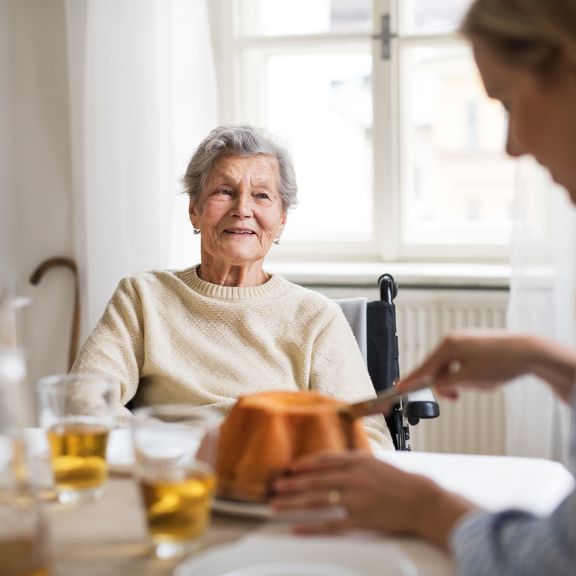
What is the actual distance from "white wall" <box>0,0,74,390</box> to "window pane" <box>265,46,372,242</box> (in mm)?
743

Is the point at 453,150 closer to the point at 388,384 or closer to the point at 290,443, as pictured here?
the point at 388,384

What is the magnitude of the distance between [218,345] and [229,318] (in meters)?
0.07

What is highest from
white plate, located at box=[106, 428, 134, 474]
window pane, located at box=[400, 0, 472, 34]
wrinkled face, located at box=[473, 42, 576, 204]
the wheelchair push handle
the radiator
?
window pane, located at box=[400, 0, 472, 34]

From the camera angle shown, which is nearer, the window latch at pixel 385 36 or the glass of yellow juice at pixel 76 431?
the glass of yellow juice at pixel 76 431

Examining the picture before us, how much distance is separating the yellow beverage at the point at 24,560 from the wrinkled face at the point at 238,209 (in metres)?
1.30

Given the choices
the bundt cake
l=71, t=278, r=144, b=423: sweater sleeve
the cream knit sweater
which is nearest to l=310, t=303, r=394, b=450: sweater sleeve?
the cream knit sweater

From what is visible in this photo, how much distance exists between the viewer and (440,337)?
10.3 feet

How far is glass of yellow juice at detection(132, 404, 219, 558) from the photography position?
0.99 metres

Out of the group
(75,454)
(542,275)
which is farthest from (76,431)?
(542,275)

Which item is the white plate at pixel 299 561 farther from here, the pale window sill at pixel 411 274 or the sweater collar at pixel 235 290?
the pale window sill at pixel 411 274

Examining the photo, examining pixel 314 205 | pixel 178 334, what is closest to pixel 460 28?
pixel 178 334

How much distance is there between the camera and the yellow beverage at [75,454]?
1.17 meters

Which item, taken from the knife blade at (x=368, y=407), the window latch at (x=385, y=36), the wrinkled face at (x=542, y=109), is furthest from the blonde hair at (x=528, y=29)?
the window latch at (x=385, y=36)

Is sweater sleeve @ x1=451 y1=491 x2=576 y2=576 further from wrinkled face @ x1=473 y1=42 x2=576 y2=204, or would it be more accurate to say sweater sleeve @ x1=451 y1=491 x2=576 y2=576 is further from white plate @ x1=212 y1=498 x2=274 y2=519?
wrinkled face @ x1=473 y1=42 x2=576 y2=204
